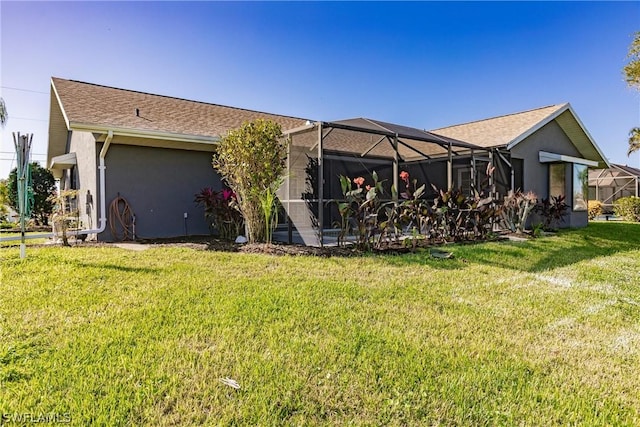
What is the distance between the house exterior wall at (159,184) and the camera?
28.0ft

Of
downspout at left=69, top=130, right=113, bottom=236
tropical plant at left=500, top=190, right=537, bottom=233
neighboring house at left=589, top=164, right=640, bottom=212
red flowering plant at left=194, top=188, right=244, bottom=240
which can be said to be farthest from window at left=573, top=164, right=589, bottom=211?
downspout at left=69, top=130, right=113, bottom=236

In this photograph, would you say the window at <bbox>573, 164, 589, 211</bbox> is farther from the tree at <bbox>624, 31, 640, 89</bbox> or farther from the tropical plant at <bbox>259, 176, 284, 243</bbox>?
the tropical plant at <bbox>259, 176, 284, 243</bbox>

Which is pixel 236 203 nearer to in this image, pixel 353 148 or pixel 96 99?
pixel 353 148

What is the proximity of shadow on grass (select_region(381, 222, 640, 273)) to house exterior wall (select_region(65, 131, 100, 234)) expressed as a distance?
6.82 meters

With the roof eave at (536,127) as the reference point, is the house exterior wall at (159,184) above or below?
below

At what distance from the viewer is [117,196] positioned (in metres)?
8.49

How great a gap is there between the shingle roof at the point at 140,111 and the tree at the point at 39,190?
857 cm

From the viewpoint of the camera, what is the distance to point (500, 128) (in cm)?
1300

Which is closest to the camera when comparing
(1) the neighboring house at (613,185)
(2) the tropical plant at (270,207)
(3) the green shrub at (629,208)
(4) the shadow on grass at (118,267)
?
(4) the shadow on grass at (118,267)

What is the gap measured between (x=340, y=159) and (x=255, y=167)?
3.93 m

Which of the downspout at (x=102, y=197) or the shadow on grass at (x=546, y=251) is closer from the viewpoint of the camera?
the shadow on grass at (x=546, y=251)

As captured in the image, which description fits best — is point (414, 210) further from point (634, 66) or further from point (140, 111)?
point (634, 66)

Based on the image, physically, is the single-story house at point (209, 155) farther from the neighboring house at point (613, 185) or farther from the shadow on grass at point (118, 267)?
the neighboring house at point (613, 185)

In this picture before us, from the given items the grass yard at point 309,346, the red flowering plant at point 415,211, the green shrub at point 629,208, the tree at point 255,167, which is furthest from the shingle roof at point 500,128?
the green shrub at point 629,208
